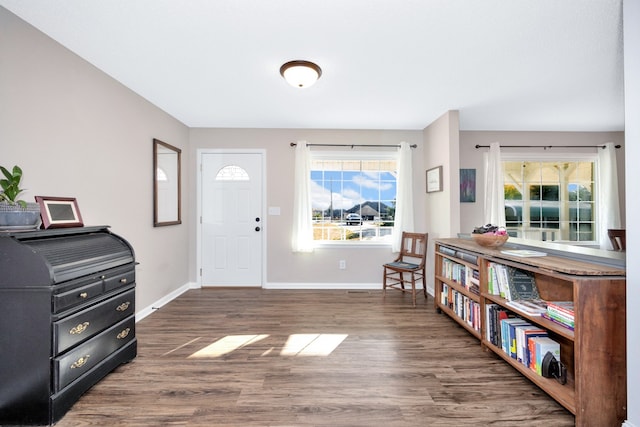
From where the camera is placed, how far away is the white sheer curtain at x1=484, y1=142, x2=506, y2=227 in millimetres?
4004

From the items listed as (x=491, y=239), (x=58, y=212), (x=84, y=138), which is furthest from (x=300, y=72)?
(x=491, y=239)

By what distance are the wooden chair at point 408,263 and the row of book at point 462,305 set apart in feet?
1.83

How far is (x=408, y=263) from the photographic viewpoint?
3.85 m

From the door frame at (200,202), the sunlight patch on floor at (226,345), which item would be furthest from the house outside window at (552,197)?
the sunlight patch on floor at (226,345)

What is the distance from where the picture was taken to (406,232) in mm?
4031

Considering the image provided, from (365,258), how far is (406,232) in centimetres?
70

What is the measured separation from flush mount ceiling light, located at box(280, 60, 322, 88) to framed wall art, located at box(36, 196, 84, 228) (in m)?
1.83

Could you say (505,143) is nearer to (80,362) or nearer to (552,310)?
(552,310)

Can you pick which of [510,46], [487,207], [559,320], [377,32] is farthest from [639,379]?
[487,207]

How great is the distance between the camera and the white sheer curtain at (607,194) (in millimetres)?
4074

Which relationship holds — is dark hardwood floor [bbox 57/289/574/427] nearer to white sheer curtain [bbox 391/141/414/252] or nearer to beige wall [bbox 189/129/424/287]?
beige wall [bbox 189/129/424/287]

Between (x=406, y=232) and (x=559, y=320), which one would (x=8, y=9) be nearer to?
(x=559, y=320)

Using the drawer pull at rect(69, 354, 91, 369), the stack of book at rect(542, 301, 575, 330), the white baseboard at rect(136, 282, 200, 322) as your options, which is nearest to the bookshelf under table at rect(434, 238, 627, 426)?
the stack of book at rect(542, 301, 575, 330)

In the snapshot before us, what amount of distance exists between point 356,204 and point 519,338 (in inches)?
105
